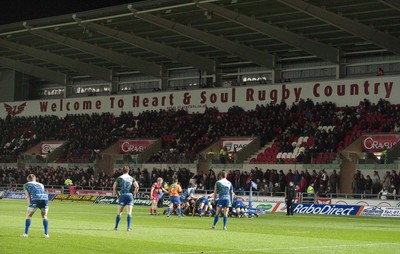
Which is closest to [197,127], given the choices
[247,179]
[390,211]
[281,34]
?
[281,34]

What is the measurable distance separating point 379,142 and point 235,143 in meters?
12.1

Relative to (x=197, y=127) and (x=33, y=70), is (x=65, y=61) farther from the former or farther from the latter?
(x=197, y=127)

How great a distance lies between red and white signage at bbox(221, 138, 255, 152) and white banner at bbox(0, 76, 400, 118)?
459 centimetres

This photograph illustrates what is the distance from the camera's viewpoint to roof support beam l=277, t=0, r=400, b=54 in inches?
1907

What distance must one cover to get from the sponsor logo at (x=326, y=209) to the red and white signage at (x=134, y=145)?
21.2m

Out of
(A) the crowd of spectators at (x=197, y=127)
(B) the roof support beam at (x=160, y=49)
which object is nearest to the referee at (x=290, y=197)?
(A) the crowd of spectators at (x=197, y=127)

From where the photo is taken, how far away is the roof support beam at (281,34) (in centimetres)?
5188

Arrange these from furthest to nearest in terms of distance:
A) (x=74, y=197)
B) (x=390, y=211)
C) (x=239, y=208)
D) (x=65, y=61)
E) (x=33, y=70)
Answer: (x=33, y=70) < (x=65, y=61) < (x=74, y=197) < (x=390, y=211) < (x=239, y=208)

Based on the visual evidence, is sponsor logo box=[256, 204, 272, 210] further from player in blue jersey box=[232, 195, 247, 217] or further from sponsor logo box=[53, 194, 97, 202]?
sponsor logo box=[53, 194, 97, 202]

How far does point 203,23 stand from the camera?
5638 centimetres

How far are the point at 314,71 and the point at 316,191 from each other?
18009 millimetres

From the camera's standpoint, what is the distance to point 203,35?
191 ft

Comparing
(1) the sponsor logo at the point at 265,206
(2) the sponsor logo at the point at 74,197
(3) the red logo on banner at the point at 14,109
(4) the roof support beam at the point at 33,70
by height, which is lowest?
(2) the sponsor logo at the point at 74,197

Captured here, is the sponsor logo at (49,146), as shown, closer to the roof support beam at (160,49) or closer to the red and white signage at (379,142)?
the roof support beam at (160,49)
